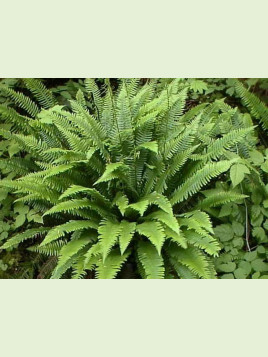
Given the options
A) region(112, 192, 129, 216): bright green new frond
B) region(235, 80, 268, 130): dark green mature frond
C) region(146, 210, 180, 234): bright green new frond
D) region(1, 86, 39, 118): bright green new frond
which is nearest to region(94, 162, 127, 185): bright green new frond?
region(112, 192, 129, 216): bright green new frond

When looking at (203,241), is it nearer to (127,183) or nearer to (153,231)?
(153,231)

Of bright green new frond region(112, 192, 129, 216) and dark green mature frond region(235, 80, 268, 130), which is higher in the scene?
dark green mature frond region(235, 80, 268, 130)

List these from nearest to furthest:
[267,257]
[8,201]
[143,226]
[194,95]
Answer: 1. [143,226]
2. [267,257]
3. [8,201]
4. [194,95]

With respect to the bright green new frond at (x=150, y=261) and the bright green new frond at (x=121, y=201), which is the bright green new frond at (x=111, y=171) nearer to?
the bright green new frond at (x=121, y=201)

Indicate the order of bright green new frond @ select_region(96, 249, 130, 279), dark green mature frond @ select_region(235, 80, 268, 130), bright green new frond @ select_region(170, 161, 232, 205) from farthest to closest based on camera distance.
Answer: dark green mature frond @ select_region(235, 80, 268, 130) → bright green new frond @ select_region(170, 161, 232, 205) → bright green new frond @ select_region(96, 249, 130, 279)

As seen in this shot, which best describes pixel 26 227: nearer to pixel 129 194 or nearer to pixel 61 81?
pixel 129 194

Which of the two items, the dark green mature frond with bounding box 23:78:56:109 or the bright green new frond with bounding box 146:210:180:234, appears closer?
the bright green new frond with bounding box 146:210:180:234

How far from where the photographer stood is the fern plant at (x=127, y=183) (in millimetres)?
3812

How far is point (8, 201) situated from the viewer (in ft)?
15.5

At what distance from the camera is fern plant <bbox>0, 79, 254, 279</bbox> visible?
381 cm

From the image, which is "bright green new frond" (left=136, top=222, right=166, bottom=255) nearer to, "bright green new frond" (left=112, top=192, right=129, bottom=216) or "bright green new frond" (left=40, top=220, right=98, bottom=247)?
"bright green new frond" (left=112, top=192, right=129, bottom=216)

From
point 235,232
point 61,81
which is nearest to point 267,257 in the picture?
point 235,232

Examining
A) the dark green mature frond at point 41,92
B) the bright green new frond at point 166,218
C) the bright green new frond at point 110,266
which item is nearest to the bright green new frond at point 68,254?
the bright green new frond at point 110,266

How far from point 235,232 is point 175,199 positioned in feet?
2.15
